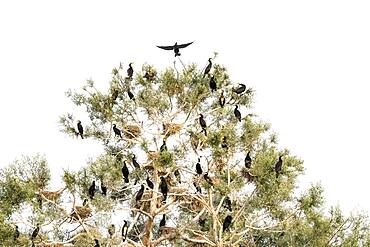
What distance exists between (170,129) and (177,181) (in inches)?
45.8

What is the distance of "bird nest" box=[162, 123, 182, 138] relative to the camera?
13.8 m

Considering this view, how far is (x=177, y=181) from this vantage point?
45.1 ft

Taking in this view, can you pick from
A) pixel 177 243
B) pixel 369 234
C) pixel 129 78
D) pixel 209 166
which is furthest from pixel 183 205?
pixel 369 234

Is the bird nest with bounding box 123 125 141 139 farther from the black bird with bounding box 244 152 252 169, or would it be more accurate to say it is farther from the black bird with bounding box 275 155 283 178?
the black bird with bounding box 275 155 283 178

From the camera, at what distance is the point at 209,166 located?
1288 centimetres

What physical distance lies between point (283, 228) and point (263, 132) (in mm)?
2540

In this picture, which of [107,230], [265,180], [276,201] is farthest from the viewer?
[107,230]

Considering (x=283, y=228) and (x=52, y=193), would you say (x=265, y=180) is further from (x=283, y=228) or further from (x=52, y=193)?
(x=52, y=193)

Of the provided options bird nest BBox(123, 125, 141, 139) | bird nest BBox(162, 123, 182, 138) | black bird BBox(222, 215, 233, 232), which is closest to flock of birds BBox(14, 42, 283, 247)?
black bird BBox(222, 215, 233, 232)

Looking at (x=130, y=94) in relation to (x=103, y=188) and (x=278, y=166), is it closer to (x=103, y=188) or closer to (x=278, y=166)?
(x=103, y=188)

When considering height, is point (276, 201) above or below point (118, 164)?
below

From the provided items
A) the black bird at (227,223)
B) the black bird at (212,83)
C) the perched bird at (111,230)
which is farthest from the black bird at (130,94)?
the black bird at (227,223)

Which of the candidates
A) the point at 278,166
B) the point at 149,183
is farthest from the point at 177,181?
the point at 278,166

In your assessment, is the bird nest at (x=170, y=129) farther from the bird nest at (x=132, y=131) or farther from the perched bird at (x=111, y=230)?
the perched bird at (x=111, y=230)
